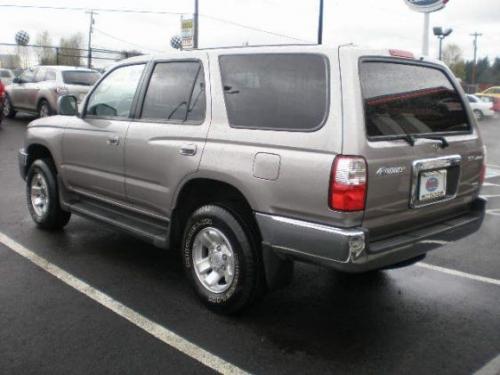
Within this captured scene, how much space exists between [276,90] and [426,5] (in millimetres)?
10597

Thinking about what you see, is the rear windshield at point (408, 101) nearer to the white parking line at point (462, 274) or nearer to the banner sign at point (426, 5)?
the white parking line at point (462, 274)

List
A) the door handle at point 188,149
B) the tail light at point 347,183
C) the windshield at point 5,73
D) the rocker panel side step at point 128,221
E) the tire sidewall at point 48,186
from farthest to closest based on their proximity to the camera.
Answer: the windshield at point 5,73 → the tire sidewall at point 48,186 → the rocker panel side step at point 128,221 → the door handle at point 188,149 → the tail light at point 347,183

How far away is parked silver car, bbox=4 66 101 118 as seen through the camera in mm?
13531

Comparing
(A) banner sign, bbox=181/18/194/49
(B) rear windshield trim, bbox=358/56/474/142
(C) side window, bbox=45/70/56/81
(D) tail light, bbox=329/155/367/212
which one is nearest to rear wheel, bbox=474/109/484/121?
(A) banner sign, bbox=181/18/194/49

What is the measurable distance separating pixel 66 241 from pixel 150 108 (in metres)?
1.89

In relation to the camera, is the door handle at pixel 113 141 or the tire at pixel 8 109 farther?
the tire at pixel 8 109

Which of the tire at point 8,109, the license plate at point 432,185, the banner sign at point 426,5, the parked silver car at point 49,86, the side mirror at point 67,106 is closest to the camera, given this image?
the license plate at point 432,185

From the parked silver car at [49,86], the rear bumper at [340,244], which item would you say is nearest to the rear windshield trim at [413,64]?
the rear bumper at [340,244]

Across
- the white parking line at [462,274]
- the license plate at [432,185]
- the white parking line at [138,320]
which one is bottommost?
the white parking line at [138,320]

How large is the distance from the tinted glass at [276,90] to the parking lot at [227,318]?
1396 millimetres

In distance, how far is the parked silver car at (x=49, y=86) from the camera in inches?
533

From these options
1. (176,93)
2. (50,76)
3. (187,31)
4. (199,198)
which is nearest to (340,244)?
(199,198)

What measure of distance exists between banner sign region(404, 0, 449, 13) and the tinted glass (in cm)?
1015

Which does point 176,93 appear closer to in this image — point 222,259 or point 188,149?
point 188,149
